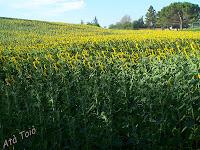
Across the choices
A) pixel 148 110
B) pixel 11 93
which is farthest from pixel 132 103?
pixel 11 93

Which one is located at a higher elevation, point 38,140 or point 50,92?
point 50,92

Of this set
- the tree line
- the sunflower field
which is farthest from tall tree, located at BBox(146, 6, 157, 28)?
the sunflower field

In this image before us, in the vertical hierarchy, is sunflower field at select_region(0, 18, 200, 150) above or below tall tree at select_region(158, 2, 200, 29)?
below

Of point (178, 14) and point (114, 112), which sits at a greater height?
point (178, 14)

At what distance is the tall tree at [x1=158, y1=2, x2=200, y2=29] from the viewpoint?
9820cm

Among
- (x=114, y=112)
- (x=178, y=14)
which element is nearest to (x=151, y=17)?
(x=178, y=14)

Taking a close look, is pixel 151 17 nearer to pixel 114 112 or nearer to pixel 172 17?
pixel 172 17

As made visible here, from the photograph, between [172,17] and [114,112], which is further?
[172,17]

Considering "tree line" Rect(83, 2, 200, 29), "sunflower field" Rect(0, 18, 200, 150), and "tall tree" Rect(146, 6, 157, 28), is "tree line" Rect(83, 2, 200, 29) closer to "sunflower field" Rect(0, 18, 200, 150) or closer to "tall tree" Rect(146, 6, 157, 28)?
"tall tree" Rect(146, 6, 157, 28)

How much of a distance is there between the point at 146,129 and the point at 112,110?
574mm

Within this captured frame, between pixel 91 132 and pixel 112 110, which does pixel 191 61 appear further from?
pixel 91 132

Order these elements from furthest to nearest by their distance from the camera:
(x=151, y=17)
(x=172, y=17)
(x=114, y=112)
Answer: (x=151, y=17)
(x=172, y=17)
(x=114, y=112)

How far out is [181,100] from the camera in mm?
6355

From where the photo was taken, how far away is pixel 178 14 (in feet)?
341
